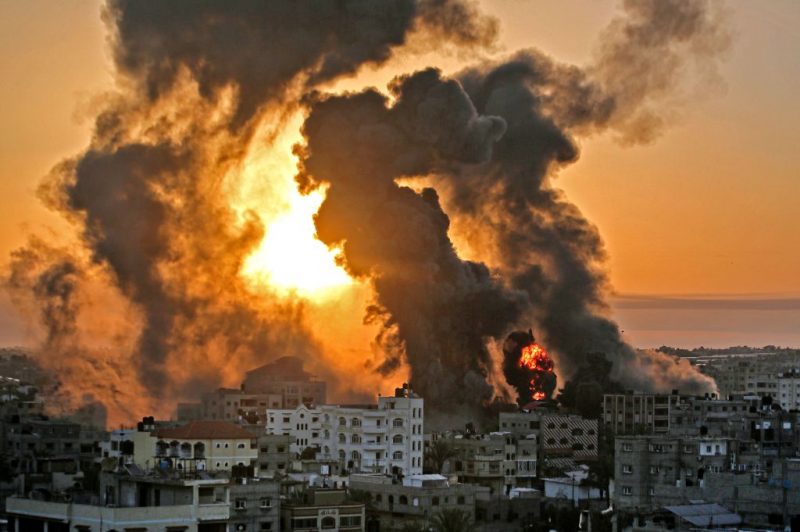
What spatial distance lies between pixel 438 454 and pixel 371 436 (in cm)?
327

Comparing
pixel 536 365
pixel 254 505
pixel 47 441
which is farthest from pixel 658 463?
pixel 536 365

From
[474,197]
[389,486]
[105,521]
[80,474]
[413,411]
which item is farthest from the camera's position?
[474,197]

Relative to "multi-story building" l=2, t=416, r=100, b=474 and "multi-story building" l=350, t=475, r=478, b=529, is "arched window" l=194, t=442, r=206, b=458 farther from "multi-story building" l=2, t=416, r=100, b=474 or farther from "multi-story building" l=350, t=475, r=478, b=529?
"multi-story building" l=2, t=416, r=100, b=474

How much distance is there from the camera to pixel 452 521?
246ft

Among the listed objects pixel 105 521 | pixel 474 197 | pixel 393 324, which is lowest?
pixel 105 521

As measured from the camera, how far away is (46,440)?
103 meters

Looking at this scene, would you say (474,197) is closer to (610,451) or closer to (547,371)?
(547,371)

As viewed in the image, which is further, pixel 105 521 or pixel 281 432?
pixel 281 432

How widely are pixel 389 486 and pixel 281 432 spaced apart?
81.7 ft

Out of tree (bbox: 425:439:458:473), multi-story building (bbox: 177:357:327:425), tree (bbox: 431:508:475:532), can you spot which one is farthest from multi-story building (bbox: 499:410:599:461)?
tree (bbox: 431:508:475:532)

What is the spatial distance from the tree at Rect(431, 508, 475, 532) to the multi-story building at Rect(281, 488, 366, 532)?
9.42 ft

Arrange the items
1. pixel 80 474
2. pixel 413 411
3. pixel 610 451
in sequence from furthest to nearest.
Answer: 1. pixel 610 451
2. pixel 413 411
3. pixel 80 474

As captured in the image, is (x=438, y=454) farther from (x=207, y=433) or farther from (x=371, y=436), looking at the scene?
(x=207, y=433)

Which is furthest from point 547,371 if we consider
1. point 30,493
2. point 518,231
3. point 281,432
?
point 30,493
